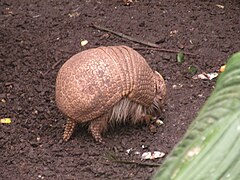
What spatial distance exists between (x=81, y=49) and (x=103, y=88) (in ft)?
4.18

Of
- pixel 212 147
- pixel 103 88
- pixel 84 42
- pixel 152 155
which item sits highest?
pixel 212 147

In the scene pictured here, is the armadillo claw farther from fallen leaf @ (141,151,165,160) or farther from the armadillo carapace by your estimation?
fallen leaf @ (141,151,165,160)

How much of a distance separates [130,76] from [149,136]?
1.57ft

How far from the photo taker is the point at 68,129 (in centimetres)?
395

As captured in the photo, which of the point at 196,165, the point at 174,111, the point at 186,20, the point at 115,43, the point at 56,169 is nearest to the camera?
the point at 196,165

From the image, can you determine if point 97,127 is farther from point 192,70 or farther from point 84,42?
point 84,42

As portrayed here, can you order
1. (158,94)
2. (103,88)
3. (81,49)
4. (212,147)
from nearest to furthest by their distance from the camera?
(212,147) → (103,88) → (158,94) → (81,49)

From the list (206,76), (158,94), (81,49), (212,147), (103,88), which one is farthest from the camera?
(81,49)

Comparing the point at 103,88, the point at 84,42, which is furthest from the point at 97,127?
the point at 84,42

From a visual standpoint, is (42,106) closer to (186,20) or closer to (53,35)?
(53,35)

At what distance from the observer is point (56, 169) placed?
3.72m

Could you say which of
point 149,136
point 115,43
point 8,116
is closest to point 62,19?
point 115,43

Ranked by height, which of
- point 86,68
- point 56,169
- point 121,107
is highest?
point 86,68

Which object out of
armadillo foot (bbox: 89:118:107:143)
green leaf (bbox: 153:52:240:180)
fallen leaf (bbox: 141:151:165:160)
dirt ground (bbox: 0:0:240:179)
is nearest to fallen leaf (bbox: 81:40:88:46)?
dirt ground (bbox: 0:0:240:179)
